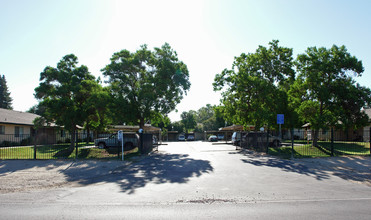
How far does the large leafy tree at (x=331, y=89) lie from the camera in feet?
60.4

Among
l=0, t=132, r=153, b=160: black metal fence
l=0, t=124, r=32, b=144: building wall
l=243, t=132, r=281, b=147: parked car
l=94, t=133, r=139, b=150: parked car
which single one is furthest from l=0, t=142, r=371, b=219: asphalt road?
l=0, t=124, r=32, b=144: building wall

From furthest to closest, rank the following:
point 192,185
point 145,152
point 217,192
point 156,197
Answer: point 145,152 → point 192,185 → point 217,192 → point 156,197

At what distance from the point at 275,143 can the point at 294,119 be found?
346 centimetres

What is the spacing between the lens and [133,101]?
22547mm

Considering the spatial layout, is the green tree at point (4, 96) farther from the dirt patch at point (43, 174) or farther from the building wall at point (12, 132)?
the dirt patch at point (43, 174)

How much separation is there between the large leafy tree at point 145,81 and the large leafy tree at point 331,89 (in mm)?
11083

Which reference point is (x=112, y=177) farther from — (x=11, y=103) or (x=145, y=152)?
(x=11, y=103)

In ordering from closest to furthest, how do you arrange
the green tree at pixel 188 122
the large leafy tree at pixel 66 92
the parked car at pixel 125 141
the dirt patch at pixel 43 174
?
1. the dirt patch at pixel 43 174
2. the large leafy tree at pixel 66 92
3. the parked car at pixel 125 141
4. the green tree at pixel 188 122

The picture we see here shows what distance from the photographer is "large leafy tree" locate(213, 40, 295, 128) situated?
22.6 m

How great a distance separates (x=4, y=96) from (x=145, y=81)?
187ft

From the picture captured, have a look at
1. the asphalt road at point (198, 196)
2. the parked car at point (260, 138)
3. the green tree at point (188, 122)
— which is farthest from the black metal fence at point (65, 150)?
the green tree at point (188, 122)

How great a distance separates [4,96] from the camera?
201ft

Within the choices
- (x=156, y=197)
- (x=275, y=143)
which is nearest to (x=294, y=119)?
(x=275, y=143)

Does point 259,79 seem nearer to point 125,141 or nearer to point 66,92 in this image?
point 125,141
